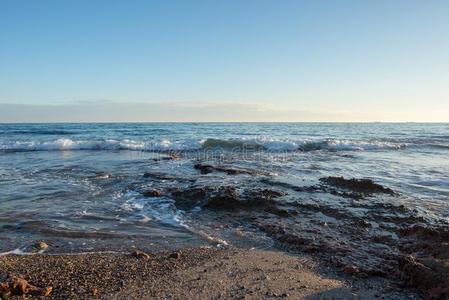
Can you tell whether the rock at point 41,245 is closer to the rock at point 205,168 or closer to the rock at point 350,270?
the rock at point 350,270

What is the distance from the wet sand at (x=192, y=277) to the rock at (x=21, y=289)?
5 cm

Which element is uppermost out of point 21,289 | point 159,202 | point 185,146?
point 21,289

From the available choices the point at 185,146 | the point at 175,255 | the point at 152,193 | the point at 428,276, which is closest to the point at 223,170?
the point at 152,193

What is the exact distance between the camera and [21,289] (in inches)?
130

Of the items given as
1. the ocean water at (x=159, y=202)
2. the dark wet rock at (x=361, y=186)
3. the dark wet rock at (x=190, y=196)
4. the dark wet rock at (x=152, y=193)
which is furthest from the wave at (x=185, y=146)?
the dark wet rock at (x=190, y=196)

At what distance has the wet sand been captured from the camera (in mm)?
3377

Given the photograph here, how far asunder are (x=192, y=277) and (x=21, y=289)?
1.49 metres

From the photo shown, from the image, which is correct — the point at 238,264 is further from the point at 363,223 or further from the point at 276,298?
the point at 363,223

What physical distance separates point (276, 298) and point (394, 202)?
4718mm

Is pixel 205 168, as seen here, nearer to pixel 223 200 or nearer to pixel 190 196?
pixel 190 196

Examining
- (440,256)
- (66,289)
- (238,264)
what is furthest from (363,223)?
(66,289)

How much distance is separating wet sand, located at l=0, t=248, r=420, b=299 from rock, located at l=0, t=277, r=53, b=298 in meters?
0.05

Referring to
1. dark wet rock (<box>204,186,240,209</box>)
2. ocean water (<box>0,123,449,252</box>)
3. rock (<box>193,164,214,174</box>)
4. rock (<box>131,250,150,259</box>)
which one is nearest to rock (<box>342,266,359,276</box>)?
ocean water (<box>0,123,449,252</box>)

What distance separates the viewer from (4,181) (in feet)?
30.4
